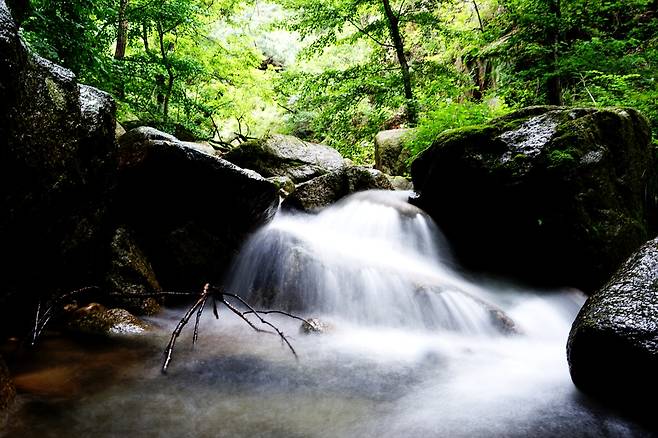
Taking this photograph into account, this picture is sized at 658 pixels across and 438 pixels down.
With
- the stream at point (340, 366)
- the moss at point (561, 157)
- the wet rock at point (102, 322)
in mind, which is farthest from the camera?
the moss at point (561, 157)

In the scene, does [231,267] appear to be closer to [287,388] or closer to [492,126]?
[287,388]

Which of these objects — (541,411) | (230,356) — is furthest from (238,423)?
(541,411)

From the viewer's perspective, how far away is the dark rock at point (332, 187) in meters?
7.29

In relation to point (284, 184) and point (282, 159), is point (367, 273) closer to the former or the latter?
point (284, 184)

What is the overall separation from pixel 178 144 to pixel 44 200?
6.08 feet

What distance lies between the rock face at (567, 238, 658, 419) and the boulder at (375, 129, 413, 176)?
7.69 m

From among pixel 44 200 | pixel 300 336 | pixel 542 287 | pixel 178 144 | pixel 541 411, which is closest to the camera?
pixel 541 411

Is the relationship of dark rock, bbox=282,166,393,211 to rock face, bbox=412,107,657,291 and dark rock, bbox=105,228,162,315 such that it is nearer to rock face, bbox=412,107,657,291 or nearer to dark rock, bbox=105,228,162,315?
rock face, bbox=412,107,657,291

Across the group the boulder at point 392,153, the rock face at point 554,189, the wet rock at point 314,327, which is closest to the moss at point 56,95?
the wet rock at point 314,327

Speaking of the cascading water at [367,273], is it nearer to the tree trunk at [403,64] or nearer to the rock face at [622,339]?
the rock face at [622,339]

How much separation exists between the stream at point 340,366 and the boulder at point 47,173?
0.68m

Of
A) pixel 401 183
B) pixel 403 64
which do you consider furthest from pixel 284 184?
pixel 403 64

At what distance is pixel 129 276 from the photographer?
14.9ft

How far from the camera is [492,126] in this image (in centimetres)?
547
